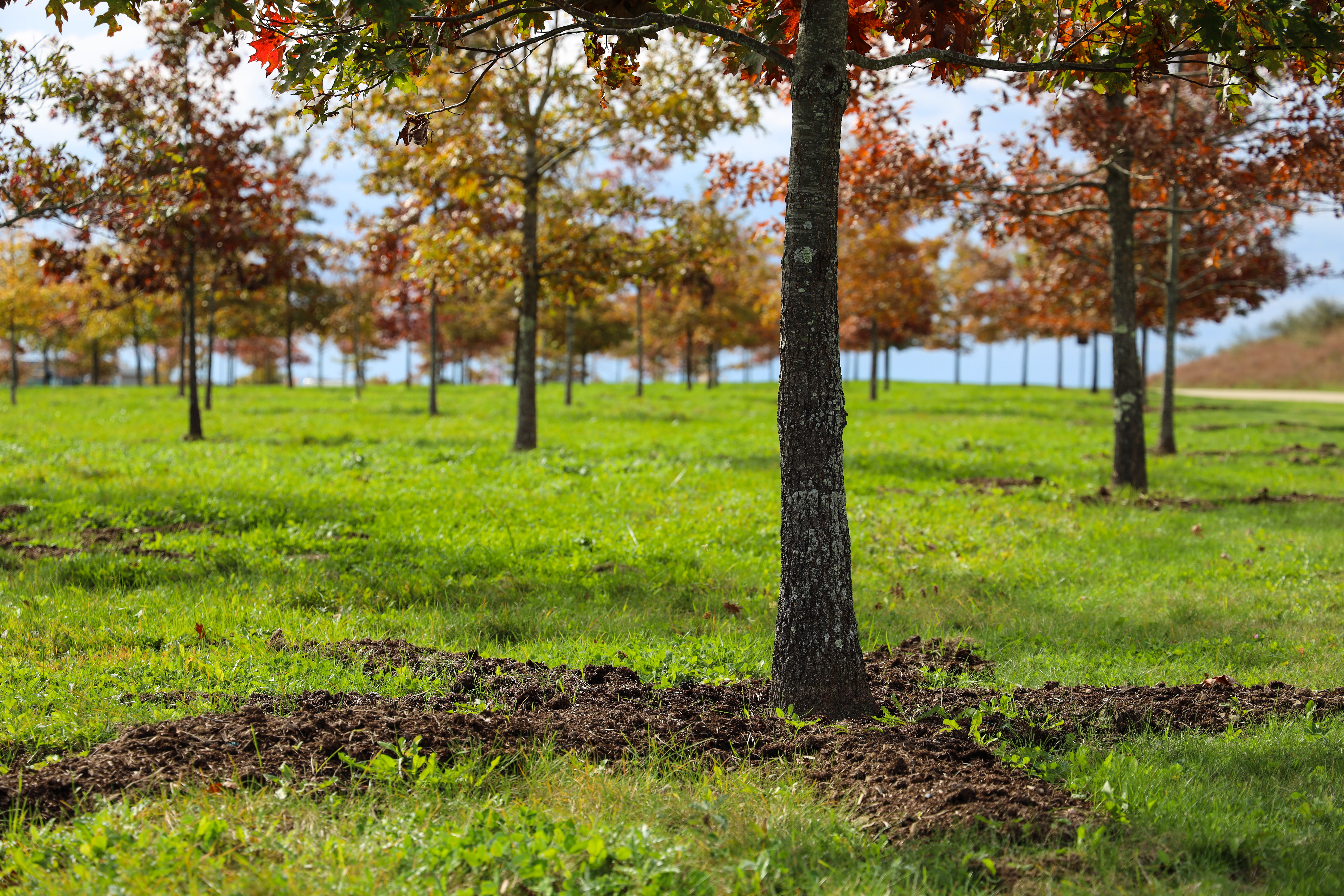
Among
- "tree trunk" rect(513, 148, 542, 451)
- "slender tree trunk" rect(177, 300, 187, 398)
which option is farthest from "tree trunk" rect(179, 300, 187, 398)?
"tree trunk" rect(513, 148, 542, 451)

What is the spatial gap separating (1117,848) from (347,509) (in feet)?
28.0

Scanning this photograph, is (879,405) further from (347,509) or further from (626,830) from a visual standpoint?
(626,830)

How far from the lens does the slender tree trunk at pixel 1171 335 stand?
16500mm

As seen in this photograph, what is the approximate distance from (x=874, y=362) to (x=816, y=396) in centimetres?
2892

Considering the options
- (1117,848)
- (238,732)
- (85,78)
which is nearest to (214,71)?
(85,78)

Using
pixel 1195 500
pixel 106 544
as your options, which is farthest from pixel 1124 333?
pixel 106 544

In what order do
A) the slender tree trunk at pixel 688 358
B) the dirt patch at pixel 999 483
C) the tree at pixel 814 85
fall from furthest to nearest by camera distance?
the slender tree trunk at pixel 688 358, the dirt patch at pixel 999 483, the tree at pixel 814 85

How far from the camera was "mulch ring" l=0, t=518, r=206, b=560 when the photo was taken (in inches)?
311

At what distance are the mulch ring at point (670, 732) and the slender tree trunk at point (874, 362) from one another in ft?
86.1

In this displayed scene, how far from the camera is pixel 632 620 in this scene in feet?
21.9

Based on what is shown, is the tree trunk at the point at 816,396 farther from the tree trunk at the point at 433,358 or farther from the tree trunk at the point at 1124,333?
the tree trunk at the point at 433,358

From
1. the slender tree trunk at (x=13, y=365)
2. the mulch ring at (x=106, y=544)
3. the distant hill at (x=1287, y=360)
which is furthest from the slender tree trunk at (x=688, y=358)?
the distant hill at (x=1287, y=360)

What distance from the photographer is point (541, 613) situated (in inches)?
266

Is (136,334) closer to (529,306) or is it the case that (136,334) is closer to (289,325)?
(289,325)
